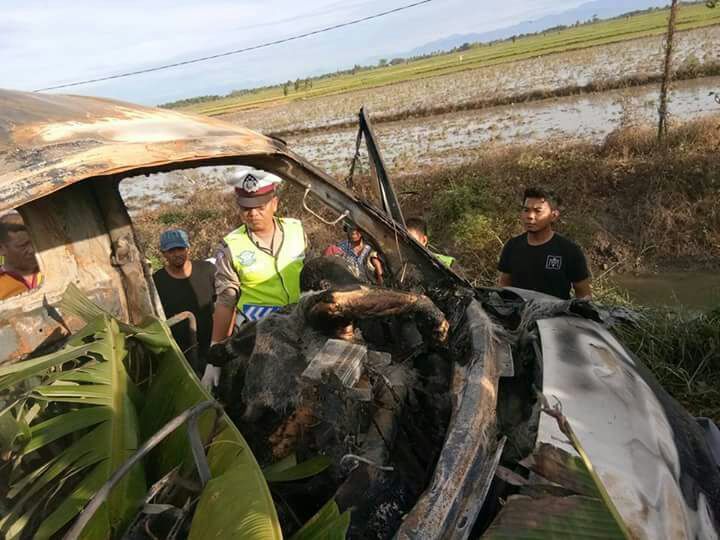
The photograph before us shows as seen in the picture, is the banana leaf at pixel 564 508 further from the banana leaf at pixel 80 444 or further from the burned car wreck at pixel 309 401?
the banana leaf at pixel 80 444

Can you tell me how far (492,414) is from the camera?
1660 mm

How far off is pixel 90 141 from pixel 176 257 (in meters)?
2.65

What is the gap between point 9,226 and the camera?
213 cm

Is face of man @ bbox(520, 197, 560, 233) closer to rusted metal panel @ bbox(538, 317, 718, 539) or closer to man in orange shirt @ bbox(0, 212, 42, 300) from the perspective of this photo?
rusted metal panel @ bbox(538, 317, 718, 539)

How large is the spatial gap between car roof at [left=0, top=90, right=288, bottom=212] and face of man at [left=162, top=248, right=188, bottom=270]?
202 cm

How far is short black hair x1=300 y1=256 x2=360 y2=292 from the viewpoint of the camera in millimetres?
2404

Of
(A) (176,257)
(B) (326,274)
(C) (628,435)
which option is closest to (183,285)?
(A) (176,257)

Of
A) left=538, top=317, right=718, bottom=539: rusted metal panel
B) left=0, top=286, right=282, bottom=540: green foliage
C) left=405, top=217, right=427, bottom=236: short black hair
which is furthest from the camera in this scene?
left=405, top=217, right=427, bottom=236: short black hair

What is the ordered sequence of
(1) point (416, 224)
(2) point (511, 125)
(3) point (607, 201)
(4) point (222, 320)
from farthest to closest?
1. (2) point (511, 125)
2. (3) point (607, 201)
3. (1) point (416, 224)
4. (4) point (222, 320)

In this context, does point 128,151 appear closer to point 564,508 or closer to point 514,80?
point 564,508

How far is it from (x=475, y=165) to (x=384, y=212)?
838 centimetres

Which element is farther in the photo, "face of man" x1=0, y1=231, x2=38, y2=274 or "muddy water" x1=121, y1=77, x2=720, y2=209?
"muddy water" x1=121, y1=77, x2=720, y2=209

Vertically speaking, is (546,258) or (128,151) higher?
(128,151)

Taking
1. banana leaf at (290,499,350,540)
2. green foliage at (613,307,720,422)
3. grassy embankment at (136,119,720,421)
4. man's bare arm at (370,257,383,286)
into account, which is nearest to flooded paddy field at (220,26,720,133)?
grassy embankment at (136,119,720,421)
